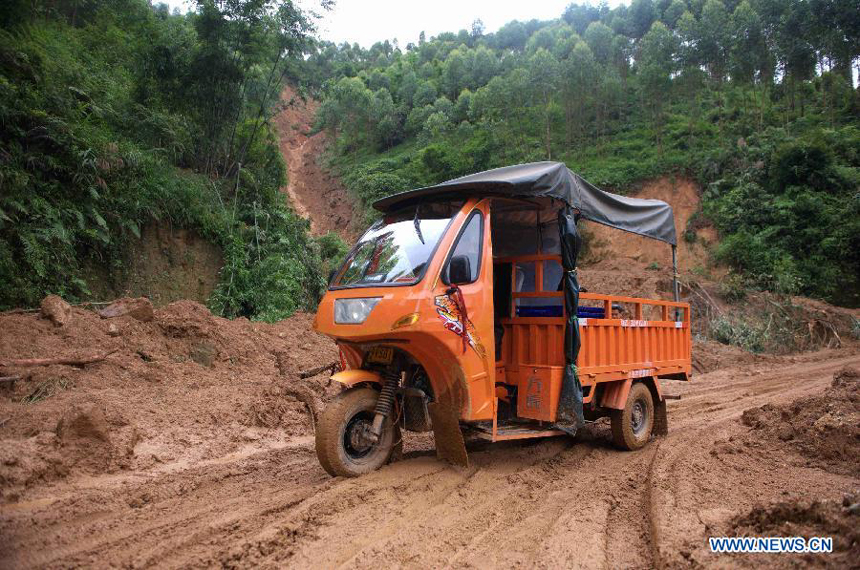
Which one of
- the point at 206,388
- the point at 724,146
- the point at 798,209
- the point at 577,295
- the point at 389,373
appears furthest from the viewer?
the point at 724,146

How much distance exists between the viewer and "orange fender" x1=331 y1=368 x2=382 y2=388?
15.3ft

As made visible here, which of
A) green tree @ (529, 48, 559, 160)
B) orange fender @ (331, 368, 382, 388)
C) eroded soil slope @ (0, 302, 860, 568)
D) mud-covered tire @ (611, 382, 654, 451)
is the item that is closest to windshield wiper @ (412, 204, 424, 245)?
Answer: orange fender @ (331, 368, 382, 388)

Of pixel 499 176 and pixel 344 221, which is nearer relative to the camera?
pixel 499 176

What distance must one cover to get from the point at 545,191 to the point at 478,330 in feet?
5.15

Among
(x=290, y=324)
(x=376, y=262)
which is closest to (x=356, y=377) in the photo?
(x=376, y=262)

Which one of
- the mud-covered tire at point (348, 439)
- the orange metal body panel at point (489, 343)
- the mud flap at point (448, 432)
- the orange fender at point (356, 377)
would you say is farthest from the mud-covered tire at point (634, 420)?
the orange fender at point (356, 377)

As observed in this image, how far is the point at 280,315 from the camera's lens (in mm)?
13445

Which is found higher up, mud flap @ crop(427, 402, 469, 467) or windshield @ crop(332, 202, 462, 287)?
windshield @ crop(332, 202, 462, 287)

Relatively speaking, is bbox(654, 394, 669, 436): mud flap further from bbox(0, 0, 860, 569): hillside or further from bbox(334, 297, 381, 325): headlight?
bbox(334, 297, 381, 325): headlight

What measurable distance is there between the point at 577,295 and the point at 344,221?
109 ft

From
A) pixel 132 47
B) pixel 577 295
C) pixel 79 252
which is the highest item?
pixel 132 47

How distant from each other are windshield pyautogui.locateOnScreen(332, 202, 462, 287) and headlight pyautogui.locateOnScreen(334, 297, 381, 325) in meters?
0.24

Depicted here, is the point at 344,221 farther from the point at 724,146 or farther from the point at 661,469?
the point at 661,469

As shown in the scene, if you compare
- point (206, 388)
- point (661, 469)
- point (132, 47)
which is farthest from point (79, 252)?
point (661, 469)
